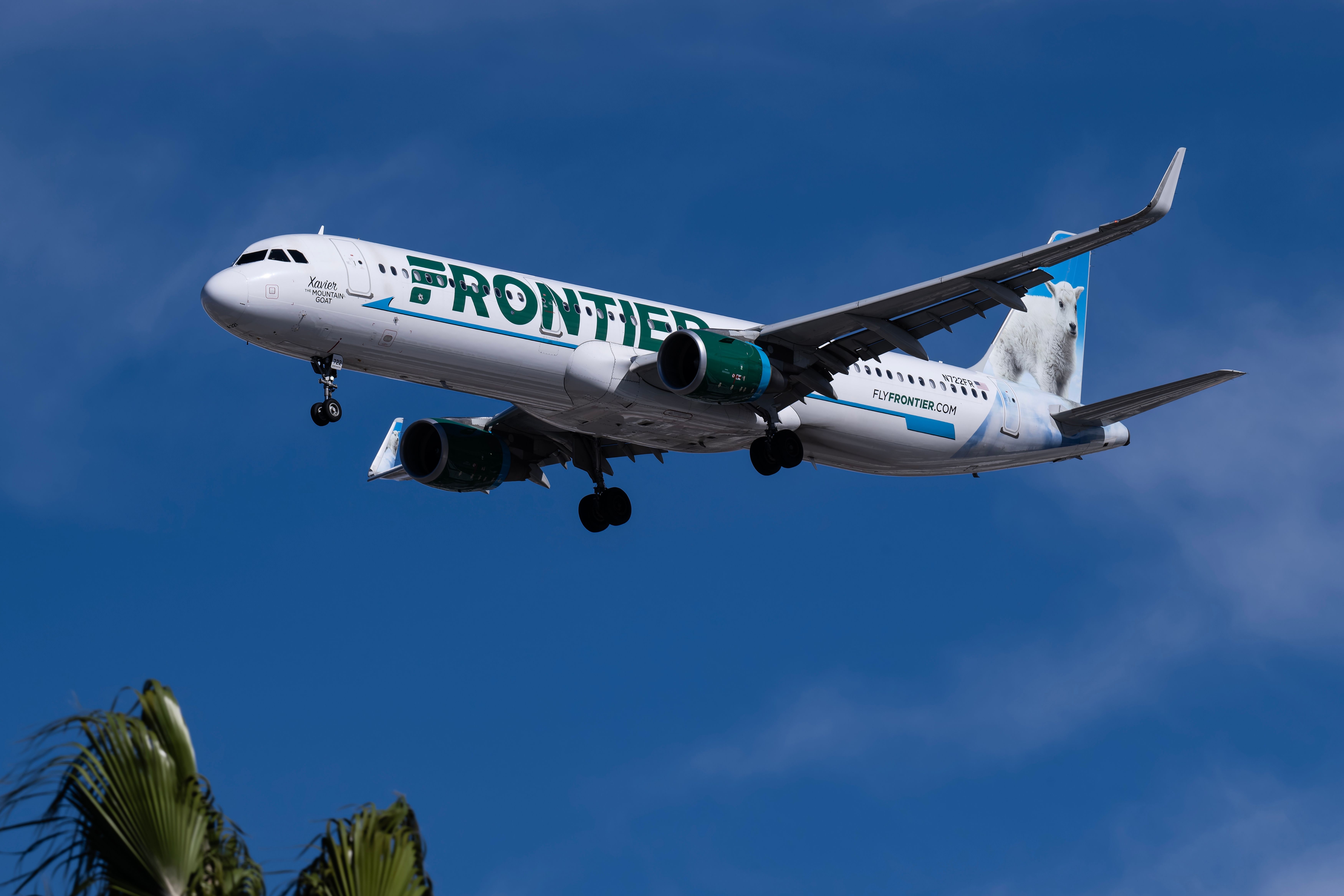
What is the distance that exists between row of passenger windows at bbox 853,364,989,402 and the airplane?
0.05 m

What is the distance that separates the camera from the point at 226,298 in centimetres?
2958

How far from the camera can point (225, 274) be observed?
3000 centimetres

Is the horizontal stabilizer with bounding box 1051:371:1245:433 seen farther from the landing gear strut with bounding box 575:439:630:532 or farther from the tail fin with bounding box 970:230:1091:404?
the landing gear strut with bounding box 575:439:630:532

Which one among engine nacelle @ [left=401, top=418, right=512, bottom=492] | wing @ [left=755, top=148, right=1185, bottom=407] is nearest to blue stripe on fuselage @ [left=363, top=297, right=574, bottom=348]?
wing @ [left=755, top=148, right=1185, bottom=407]

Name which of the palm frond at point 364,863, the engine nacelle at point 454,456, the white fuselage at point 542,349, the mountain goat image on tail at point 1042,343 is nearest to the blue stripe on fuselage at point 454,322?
the white fuselage at point 542,349

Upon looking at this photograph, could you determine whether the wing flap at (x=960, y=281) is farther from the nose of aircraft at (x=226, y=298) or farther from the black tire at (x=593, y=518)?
the nose of aircraft at (x=226, y=298)

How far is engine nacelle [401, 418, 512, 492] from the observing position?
129 feet

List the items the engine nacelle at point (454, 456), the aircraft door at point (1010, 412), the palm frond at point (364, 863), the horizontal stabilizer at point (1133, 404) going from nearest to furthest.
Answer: the palm frond at point (364, 863), the horizontal stabilizer at point (1133, 404), the engine nacelle at point (454, 456), the aircraft door at point (1010, 412)

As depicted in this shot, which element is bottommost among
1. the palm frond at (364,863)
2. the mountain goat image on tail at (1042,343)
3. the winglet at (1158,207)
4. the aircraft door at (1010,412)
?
the palm frond at (364,863)

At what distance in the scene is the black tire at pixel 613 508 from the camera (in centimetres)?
4062

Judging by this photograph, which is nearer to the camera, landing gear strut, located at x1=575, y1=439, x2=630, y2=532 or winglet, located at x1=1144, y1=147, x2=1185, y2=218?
winglet, located at x1=1144, y1=147, x2=1185, y2=218

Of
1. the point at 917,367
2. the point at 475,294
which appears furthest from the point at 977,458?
the point at 475,294

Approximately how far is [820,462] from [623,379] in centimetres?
799

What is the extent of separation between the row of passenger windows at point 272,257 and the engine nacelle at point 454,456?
9581 millimetres
